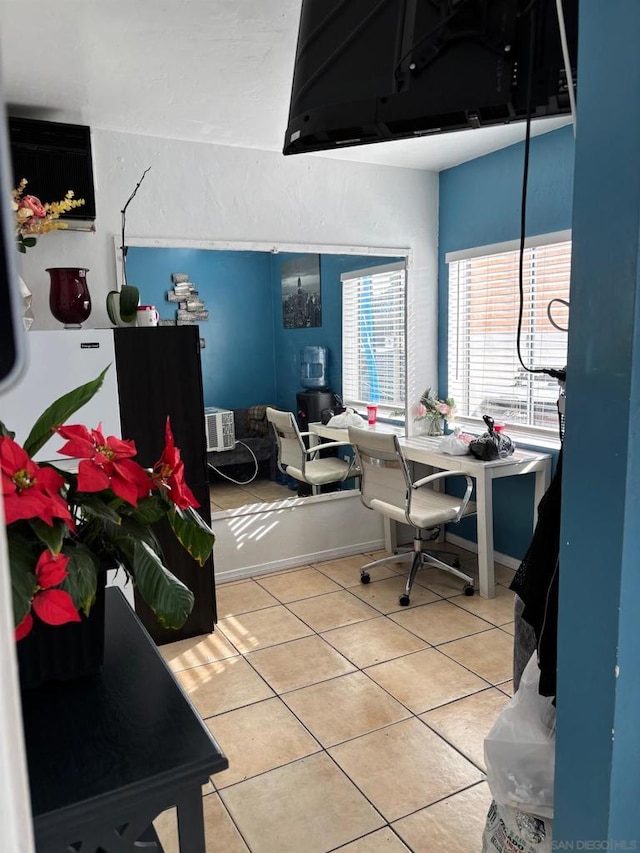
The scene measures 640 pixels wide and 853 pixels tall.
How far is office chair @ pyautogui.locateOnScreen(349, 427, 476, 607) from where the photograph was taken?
11.3 ft

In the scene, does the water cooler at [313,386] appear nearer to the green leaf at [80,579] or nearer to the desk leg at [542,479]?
the desk leg at [542,479]

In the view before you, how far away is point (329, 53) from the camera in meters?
1.47

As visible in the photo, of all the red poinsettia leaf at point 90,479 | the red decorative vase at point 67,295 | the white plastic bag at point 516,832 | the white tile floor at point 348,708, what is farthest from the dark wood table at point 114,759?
the red decorative vase at point 67,295

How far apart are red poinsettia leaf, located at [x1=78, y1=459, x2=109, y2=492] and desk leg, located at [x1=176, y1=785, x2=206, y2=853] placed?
464 mm

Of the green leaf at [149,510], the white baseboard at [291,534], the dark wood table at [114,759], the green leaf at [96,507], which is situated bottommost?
the white baseboard at [291,534]

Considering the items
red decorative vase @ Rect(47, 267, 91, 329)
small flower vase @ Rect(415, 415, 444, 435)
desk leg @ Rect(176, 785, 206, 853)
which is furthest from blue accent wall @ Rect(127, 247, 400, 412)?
desk leg @ Rect(176, 785, 206, 853)

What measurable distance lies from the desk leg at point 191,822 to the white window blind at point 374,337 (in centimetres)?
337

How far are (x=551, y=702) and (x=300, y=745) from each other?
119cm

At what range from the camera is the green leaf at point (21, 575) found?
0.82 m

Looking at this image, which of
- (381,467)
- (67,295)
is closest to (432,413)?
(381,467)

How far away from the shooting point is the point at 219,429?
12.3ft

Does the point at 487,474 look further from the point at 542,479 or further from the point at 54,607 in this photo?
the point at 54,607

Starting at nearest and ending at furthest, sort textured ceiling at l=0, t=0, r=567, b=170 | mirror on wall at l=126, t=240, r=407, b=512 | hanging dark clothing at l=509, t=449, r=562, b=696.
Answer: hanging dark clothing at l=509, t=449, r=562, b=696, textured ceiling at l=0, t=0, r=567, b=170, mirror on wall at l=126, t=240, r=407, b=512

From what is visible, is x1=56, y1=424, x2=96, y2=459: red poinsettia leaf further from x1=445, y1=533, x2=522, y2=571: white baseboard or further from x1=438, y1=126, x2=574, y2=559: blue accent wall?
x1=445, y1=533, x2=522, y2=571: white baseboard
